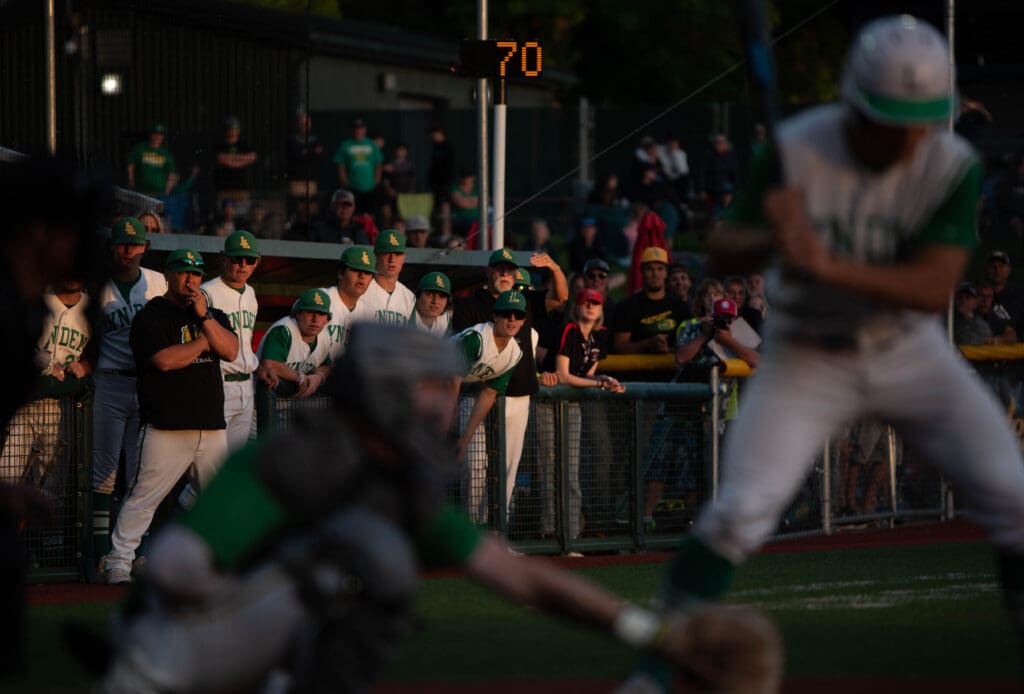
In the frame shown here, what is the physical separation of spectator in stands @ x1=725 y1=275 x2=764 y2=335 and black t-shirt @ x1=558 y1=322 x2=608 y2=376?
218cm

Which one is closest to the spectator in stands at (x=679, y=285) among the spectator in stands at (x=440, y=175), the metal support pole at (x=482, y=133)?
the metal support pole at (x=482, y=133)

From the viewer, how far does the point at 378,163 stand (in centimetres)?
2442

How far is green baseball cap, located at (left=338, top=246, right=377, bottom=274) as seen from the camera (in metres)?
12.3

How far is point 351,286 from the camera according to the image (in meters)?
12.4

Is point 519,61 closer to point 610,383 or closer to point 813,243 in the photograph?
point 610,383

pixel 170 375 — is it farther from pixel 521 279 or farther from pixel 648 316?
pixel 648 316

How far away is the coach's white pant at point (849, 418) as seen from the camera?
18.3ft

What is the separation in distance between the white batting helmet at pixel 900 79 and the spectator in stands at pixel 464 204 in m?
19.2

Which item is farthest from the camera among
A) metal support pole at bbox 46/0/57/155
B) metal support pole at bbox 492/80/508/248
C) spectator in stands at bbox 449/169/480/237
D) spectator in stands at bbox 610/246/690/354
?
spectator in stands at bbox 449/169/480/237

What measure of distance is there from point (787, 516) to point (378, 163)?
12013 mm

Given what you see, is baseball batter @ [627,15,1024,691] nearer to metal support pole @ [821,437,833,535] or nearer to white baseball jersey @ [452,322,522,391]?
white baseball jersey @ [452,322,522,391]

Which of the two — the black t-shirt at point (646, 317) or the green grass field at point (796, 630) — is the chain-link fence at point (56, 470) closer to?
the green grass field at point (796, 630)

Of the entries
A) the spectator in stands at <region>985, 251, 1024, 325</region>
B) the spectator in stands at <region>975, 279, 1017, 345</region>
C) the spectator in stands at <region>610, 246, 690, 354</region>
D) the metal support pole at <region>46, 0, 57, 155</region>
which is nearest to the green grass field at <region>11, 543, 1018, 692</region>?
the spectator in stands at <region>610, 246, 690, 354</region>

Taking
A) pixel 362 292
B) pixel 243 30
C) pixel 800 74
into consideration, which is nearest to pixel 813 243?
pixel 362 292
